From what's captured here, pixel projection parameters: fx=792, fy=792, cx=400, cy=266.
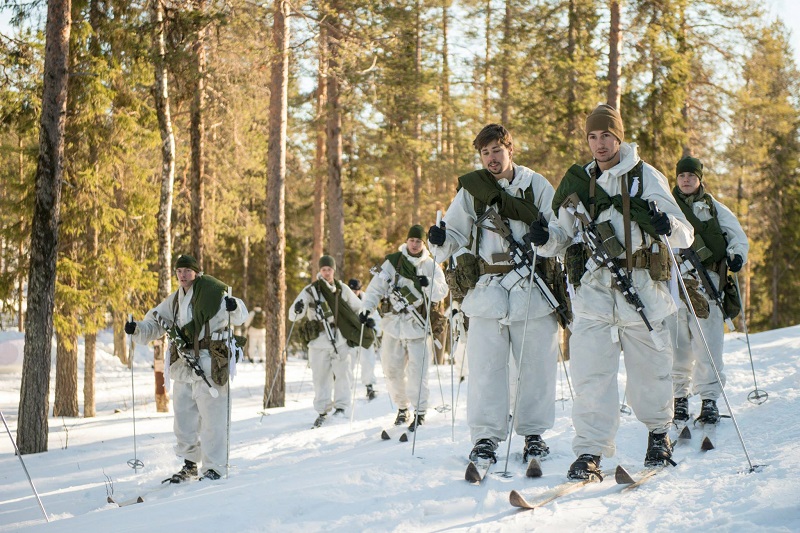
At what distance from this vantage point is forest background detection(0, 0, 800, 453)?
43.2ft

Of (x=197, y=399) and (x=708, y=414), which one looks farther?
(x=197, y=399)

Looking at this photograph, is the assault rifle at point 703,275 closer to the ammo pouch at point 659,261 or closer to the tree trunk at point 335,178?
the ammo pouch at point 659,261

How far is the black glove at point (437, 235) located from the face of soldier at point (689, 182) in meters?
3.02

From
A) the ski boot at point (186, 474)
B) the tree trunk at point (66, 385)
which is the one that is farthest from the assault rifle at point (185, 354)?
the tree trunk at point (66, 385)

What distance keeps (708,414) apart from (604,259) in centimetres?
280

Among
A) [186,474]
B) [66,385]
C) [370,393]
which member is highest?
[66,385]

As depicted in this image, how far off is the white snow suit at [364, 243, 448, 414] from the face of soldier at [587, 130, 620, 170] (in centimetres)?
471

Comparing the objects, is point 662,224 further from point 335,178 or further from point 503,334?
point 335,178

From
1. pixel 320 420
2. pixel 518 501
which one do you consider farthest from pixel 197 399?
pixel 518 501

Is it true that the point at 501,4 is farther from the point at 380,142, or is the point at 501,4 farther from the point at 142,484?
the point at 142,484

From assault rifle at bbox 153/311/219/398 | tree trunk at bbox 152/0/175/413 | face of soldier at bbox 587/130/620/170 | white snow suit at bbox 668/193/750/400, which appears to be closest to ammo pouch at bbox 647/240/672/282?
face of soldier at bbox 587/130/620/170

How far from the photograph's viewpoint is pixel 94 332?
14.6 metres

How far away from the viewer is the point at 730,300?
24.8ft

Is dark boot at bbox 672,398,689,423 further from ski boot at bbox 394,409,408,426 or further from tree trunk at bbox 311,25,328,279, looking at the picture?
tree trunk at bbox 311,25,328,279
